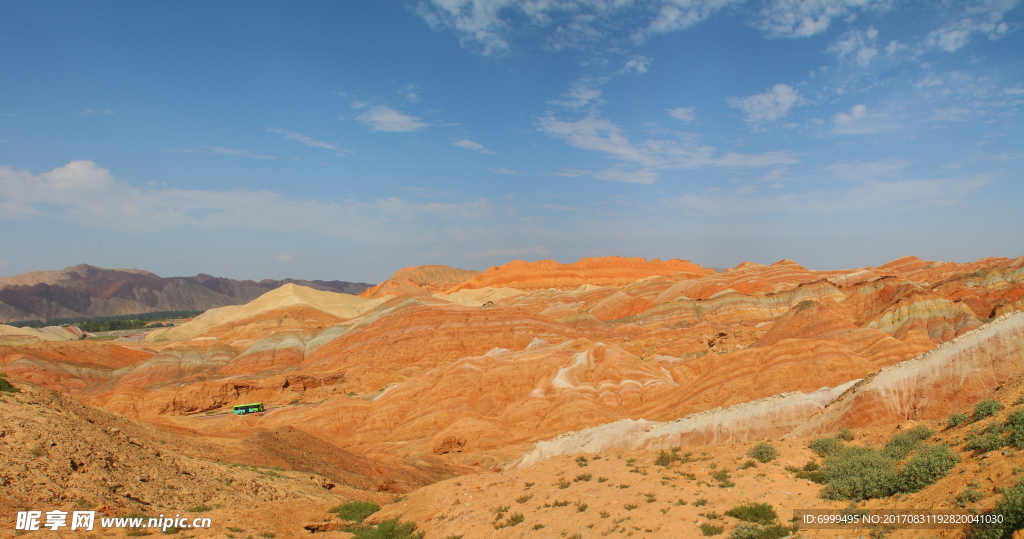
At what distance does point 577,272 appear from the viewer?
138 metres

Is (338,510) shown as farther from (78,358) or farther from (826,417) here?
(78,358)

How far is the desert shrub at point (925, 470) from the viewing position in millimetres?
6980

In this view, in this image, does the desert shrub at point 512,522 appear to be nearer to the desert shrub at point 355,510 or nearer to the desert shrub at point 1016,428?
the desert shrub at point 355,510

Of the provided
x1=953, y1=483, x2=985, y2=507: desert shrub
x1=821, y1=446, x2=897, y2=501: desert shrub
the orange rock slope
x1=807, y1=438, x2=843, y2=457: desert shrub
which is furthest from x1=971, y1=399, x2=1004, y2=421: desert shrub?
the orange rock slope

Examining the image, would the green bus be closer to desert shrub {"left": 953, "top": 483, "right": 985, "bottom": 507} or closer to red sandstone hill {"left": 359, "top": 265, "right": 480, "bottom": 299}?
desert shrub {"left": 953, "top": 483, "right": 985, "bottom": 507}

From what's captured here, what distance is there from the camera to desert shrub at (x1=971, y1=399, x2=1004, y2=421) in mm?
8117

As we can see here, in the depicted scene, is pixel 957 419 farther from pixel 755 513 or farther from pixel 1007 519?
pixel 1007 519

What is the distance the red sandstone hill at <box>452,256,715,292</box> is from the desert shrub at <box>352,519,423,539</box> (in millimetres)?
117095

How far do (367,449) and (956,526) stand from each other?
28.6 m

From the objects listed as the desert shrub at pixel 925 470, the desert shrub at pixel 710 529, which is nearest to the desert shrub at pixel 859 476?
the desert shrub at pixel 925 470

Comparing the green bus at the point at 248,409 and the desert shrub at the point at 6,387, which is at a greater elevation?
the desert shrub at the point at 6,387

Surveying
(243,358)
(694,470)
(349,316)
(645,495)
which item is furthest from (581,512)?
(349,316)

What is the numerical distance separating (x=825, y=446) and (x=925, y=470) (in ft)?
11.6

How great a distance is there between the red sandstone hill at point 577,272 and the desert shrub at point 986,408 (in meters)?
119
